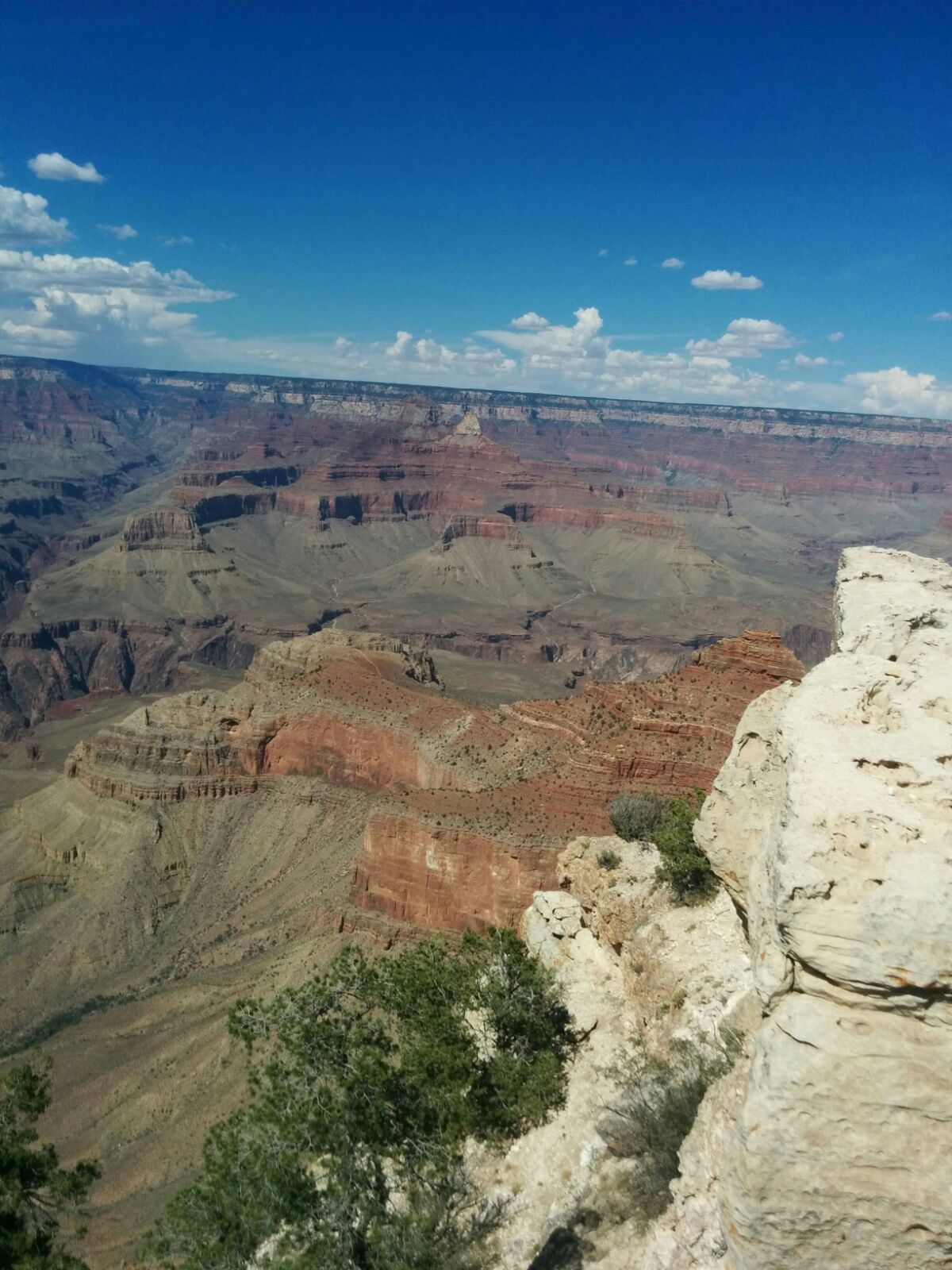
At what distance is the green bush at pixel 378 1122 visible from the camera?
17594 millimetres

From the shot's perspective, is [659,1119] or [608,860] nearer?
[659,1119]

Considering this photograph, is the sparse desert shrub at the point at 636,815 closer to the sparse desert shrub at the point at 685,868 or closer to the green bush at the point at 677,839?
the green bush at the point at 677,839

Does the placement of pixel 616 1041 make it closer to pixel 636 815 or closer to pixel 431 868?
pixel 636 815

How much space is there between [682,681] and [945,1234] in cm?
3789

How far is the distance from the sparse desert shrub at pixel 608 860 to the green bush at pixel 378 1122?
6009 millimetres

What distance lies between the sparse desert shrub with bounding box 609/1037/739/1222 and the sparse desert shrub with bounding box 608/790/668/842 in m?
14.9

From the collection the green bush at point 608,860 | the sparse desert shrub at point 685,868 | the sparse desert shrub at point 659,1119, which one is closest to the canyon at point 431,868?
the green bush at point 608,860

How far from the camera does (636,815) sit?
3441 centimetres

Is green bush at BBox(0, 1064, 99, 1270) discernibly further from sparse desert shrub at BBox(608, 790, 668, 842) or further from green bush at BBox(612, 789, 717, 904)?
sparse desert shrub at BBox(608, 790, 668, 842)

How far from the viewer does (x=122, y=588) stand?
18825cm

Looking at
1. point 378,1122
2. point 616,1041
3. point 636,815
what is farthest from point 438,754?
point 378,1122

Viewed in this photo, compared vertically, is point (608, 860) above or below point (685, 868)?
below

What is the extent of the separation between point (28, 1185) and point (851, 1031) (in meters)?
20.8

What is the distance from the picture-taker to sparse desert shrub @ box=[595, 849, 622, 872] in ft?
92.7
